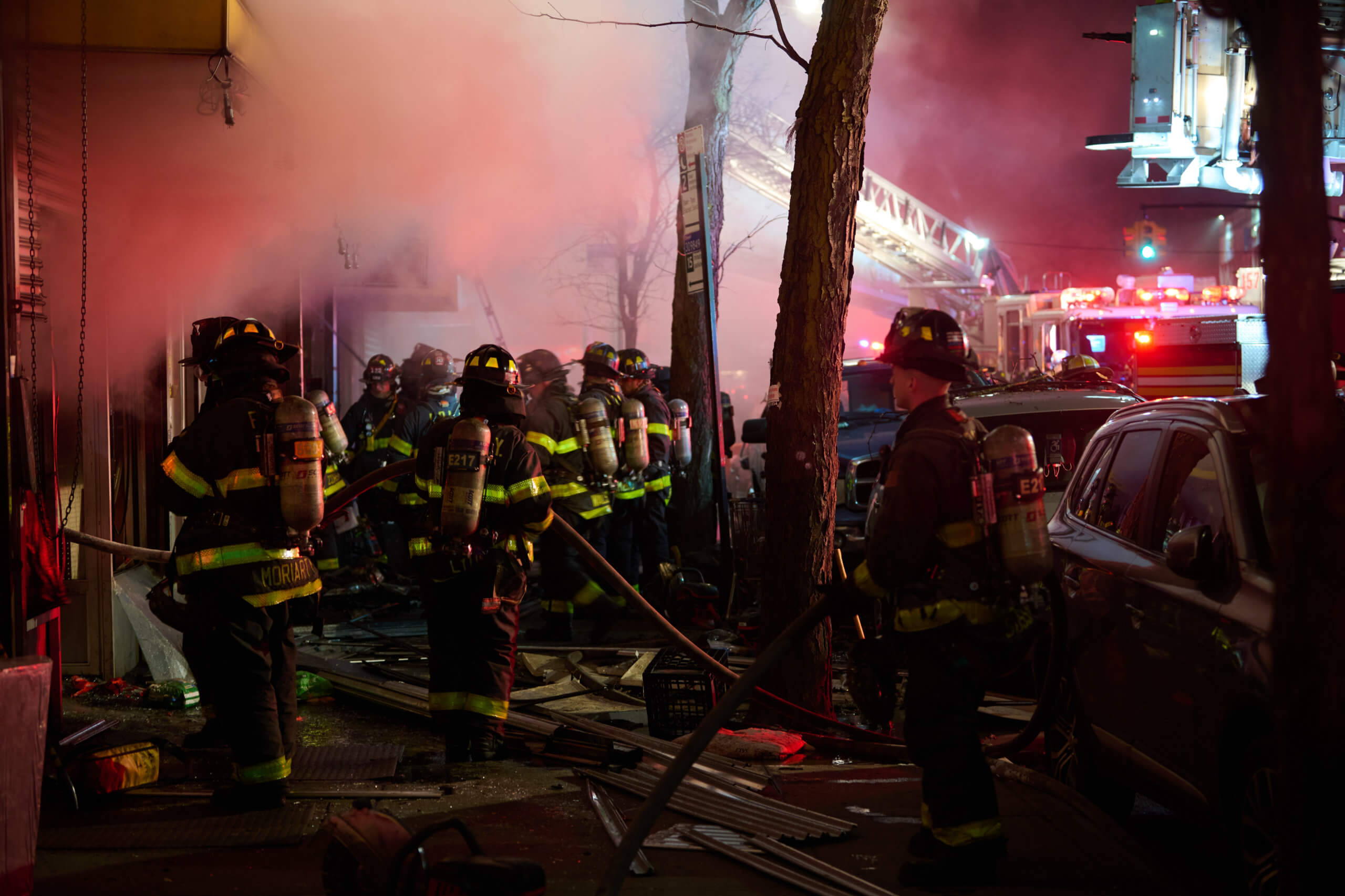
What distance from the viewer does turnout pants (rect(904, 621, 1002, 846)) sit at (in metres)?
3.65

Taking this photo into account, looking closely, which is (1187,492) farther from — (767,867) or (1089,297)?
(1089,297)

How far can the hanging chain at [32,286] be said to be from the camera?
489 cm

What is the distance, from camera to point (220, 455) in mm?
4398

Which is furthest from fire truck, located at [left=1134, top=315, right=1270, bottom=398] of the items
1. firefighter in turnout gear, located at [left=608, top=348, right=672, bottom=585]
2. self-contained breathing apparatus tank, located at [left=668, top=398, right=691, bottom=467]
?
firefighter in turnout gear, located at [left=608, top=348, right=672, bottom=585]

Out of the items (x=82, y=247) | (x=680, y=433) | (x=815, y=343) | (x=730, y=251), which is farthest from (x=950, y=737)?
(x=730, y=251)

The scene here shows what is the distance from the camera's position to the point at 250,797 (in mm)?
4340

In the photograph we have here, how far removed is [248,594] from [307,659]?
84.8 inches

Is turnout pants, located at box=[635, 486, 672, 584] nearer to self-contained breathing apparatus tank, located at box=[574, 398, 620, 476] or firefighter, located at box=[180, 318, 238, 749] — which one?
self-contained breathing apparatus tank, located at box=[574, 398, 620, 476]

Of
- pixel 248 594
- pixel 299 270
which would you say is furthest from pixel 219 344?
pixel 299 270

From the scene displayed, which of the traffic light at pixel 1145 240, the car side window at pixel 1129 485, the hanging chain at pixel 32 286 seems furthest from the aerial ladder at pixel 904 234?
the car side window at pixel 1129 485

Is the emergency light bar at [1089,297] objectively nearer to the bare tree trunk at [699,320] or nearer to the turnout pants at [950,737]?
the bare tree trunk at [699,320]

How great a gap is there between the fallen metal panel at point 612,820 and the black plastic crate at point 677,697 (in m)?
0.76

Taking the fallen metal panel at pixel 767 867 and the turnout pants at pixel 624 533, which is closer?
the fallen metal panel at pixel 767 867

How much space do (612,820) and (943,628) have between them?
4.65 ft
